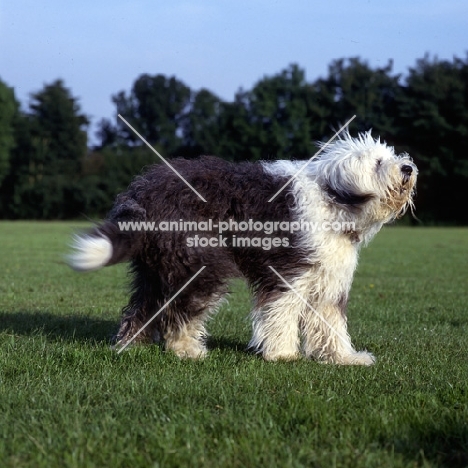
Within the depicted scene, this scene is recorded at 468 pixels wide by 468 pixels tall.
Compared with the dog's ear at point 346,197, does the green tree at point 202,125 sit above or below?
above

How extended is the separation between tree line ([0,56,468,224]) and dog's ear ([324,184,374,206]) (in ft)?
110

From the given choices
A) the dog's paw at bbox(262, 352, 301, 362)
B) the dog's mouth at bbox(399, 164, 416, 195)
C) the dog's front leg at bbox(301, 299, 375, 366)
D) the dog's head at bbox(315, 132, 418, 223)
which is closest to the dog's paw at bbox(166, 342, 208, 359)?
the dog's paw at bbox(262, 352, 301, 362)

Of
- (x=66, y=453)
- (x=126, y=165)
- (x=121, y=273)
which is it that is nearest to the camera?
(x=66, y=453)

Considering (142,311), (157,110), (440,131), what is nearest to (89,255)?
(142,311)

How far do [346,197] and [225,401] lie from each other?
2269mm

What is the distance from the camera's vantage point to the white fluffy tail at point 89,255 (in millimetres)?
5590

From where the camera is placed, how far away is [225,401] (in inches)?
174

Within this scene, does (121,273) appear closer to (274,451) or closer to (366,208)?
(366,208)

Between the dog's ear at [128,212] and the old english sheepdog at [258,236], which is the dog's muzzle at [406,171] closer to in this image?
the old english sheepdog at [258,236]

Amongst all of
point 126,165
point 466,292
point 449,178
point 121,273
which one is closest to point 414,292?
point 466,292

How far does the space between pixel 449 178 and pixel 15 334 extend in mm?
41594

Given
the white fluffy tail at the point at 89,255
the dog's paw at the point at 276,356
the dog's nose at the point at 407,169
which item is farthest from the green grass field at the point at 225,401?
the dog's nose at the point at 407,169

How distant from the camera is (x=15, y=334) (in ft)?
22.7

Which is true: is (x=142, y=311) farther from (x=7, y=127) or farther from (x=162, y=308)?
(x=7, y=127)
